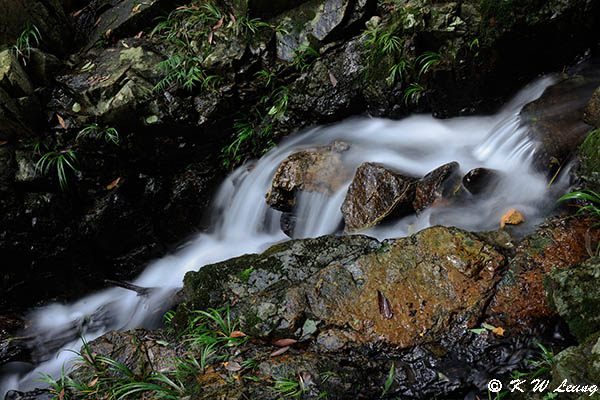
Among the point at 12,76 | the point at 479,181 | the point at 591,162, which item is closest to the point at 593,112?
the point at 591,162

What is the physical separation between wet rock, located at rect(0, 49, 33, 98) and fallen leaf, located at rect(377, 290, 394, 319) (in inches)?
200

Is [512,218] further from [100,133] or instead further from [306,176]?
[100,133]

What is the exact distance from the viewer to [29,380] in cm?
435

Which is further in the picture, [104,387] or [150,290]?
[150,290]

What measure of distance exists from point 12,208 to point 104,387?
311 centimetres

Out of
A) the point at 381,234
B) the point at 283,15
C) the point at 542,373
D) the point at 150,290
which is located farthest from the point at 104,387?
the point at 283,15

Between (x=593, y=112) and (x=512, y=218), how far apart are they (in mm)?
1484

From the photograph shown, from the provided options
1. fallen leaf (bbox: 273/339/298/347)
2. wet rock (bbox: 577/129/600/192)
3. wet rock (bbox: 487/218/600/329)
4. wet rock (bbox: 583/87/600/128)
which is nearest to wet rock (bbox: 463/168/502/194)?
wet rock (bbox: 577/129/600/192)

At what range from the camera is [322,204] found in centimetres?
490

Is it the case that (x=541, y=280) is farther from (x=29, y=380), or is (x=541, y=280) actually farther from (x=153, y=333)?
(x=29, y=380)

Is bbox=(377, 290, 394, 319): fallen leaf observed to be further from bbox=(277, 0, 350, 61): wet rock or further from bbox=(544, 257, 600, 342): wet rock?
bbox=(277, 0, 350, 61): wet rock

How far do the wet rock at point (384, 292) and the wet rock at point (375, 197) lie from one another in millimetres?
869

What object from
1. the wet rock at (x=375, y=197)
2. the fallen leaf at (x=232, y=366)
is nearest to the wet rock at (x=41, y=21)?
the wet rock at (x=375, y=197)

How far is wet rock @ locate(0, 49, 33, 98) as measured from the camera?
4.68 m
